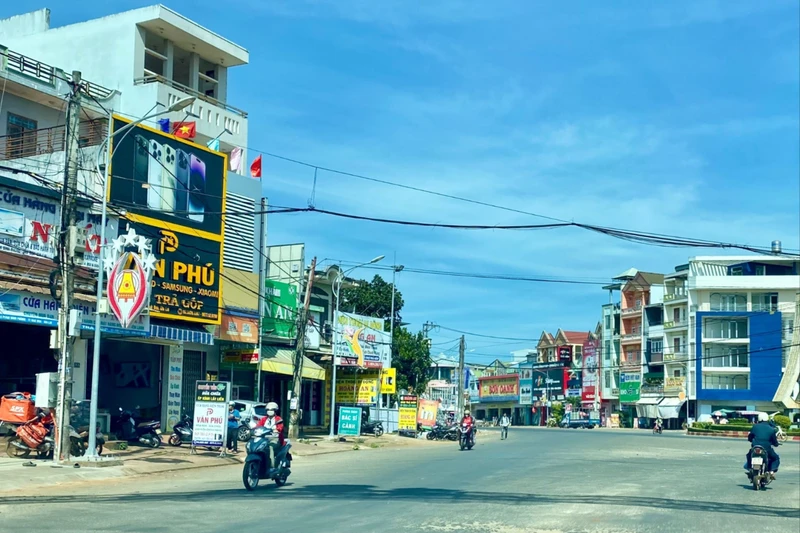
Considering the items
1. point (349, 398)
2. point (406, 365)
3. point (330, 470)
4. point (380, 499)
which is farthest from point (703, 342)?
point (380, 499)

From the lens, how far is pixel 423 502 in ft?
51.2

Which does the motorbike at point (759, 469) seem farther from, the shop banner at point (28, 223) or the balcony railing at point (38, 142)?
the balcony railing at point (38, 142)

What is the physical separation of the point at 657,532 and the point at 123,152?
22198mm

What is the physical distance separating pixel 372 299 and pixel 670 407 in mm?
37739

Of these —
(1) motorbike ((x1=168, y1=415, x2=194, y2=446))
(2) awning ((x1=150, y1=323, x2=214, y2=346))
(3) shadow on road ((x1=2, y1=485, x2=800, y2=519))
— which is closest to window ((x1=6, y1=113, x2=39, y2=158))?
(2) awning ((x1=150, y1=323, x2=214, y2=346))

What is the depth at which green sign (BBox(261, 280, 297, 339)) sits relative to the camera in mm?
40438

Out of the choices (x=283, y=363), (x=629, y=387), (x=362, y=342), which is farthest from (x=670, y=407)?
(x=283, y=363)

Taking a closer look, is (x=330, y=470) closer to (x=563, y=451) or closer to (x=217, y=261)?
(x=217, y=261)

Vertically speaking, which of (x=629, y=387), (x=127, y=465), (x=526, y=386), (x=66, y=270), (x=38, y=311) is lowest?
(x=526, y=386)

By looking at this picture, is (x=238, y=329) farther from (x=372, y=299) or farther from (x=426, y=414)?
(x=372, y=299)

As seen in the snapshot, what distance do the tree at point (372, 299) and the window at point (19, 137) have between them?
32.5m

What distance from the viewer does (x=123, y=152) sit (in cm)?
2970

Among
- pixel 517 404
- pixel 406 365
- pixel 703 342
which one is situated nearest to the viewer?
pixel 406 365

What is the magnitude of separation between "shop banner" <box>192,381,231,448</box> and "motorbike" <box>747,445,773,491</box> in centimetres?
1400
